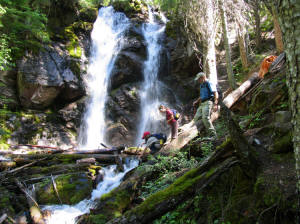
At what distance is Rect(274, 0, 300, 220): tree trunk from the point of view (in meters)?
1.66

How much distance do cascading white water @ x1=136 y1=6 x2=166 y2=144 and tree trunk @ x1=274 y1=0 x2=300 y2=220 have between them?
1387 centimetres

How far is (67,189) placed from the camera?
6422mm

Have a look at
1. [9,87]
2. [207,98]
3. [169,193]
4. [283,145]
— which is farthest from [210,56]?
[9,87]

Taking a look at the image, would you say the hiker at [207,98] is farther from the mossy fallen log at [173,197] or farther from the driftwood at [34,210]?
the driftwood at [34,210]

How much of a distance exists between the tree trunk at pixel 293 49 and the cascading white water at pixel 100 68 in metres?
14.1

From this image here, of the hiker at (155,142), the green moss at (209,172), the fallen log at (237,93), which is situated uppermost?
the fallen log at (237,93)

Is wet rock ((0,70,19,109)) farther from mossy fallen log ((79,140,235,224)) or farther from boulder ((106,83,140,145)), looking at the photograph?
mossy fallen log ((79,140,235,224))

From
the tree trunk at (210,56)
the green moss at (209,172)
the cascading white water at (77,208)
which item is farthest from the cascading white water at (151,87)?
the green moss at (209,172)

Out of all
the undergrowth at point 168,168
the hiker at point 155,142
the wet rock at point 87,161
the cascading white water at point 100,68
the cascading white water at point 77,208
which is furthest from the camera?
the cascading white water at point 100,68

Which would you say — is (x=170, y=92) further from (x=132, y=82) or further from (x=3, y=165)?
(x=3, y=165)

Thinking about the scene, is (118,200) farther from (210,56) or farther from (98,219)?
(210,56)

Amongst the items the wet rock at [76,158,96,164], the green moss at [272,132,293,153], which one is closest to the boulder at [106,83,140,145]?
the wet rock at [76,158,96,164]

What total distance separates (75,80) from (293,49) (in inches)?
629

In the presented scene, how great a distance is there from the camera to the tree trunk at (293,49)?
1658 millimetres
